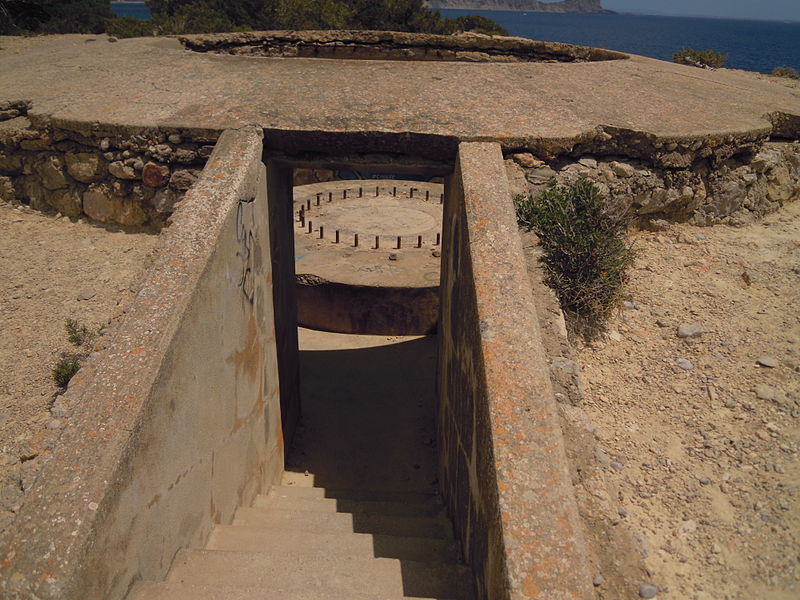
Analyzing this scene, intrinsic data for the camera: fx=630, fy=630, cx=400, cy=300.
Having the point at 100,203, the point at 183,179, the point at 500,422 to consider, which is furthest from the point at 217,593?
the point at 100,203

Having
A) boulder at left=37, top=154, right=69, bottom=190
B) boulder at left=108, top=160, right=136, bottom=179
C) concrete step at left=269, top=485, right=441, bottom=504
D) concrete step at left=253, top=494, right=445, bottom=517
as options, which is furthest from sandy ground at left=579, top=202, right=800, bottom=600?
boulder at left=37, top=154, right=69, bottom=190

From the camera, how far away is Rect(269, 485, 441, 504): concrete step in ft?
18.2

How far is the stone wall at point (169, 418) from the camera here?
2.48 m

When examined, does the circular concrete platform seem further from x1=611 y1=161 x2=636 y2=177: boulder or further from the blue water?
the blue water

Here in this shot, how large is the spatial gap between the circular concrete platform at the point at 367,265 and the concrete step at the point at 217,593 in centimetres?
580

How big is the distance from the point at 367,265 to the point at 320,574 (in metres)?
6.26

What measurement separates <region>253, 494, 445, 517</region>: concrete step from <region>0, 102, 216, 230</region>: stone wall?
2.51 metres

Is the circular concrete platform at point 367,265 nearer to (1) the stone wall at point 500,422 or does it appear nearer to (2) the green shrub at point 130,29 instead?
(1) the stone wall at point 500,422

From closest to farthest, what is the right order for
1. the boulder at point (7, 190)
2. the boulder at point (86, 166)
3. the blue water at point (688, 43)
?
the boulder at point (86, 166), the boulder at point (7, 190), the blue water at point (688, 43)

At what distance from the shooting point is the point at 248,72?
6125 mm

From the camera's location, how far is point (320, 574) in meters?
3.24

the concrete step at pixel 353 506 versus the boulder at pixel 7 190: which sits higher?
the boulder at pixel 7 190

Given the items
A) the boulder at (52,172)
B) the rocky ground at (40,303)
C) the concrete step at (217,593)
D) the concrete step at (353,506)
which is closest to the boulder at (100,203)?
the rocky ground at (40,303)

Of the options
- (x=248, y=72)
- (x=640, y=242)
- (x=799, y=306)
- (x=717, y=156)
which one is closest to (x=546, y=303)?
(x=640, y=242)
